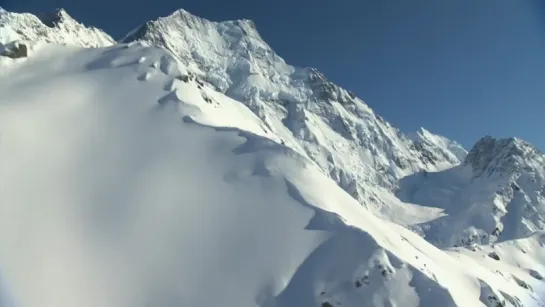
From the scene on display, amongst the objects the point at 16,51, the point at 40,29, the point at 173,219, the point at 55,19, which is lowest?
the point at 55,19

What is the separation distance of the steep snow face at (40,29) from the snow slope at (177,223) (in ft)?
82.5

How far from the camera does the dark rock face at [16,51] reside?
2685 inches

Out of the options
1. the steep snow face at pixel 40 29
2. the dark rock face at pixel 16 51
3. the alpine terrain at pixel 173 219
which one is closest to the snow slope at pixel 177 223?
the alpine terrain at pixel 173 219

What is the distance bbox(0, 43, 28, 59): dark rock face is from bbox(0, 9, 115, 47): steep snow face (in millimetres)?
1851

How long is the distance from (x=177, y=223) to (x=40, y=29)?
6531 cm

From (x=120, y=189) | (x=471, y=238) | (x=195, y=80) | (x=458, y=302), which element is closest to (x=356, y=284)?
(x=458, y=302)

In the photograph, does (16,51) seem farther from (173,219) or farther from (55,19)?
(173,219)

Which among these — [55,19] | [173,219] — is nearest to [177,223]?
[173,219]

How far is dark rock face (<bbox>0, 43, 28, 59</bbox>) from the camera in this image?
68.2m

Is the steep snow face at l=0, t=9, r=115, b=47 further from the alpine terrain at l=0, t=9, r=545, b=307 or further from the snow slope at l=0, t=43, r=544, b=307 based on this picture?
the snow slope at l=0, t=43, r=544, b=307

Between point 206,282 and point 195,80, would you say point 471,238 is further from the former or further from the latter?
point 206,282

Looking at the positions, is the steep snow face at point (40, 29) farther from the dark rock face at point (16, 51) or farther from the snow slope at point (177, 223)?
the snow slope at point (177, 223)

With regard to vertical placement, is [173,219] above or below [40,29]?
above

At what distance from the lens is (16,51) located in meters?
69.4
